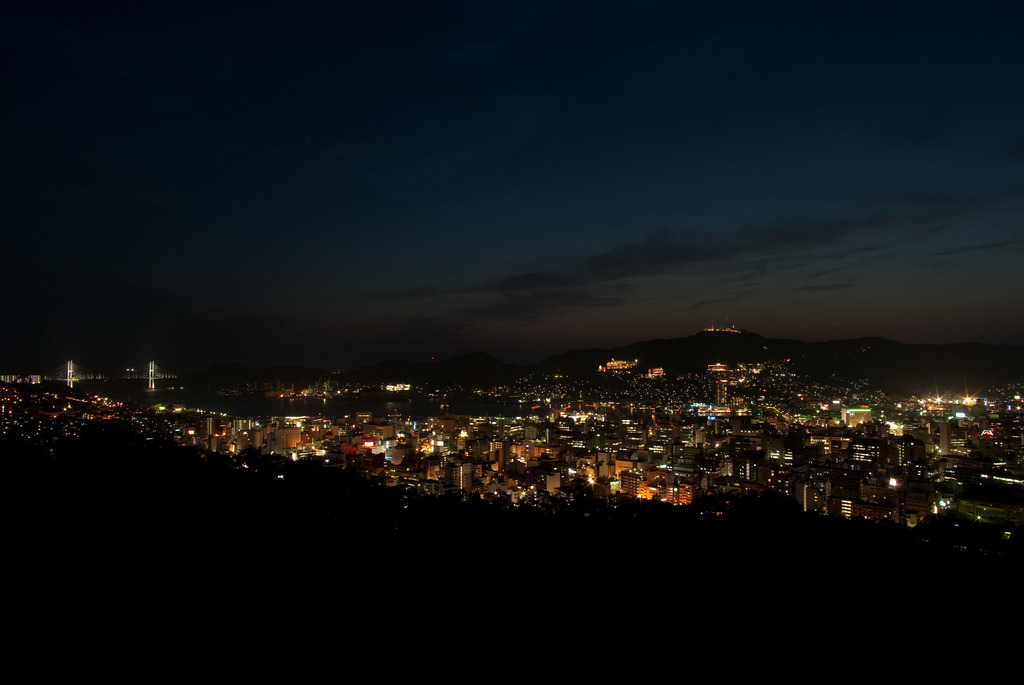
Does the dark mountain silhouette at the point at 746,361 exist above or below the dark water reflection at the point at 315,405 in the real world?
above

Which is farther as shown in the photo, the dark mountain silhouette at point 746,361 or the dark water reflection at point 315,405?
the dark mountain silhouette at point 746,361

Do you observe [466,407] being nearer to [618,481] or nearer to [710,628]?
[618,481]

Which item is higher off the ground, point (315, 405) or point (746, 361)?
point (746, 361)

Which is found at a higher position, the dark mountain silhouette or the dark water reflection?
the dark mountain silhouette

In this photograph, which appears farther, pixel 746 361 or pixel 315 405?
pixel 746 361

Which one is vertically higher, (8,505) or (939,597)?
(8,505)

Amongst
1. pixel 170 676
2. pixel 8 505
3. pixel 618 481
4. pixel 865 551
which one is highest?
pixel 8 505

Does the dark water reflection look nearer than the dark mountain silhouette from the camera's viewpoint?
Yes

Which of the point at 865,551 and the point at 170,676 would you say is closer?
the point at 170,676

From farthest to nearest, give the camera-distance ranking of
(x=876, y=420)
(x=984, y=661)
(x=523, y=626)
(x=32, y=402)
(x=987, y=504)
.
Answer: (x=876, y=420) → (x=32, y=402) → (x=987, y=504) → (x=523, y=626) → (x=984, y=661)

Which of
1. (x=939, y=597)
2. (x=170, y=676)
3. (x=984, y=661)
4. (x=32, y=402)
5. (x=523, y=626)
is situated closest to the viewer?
(x=170, y=676)

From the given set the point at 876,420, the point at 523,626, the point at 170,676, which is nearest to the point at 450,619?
the point at 523,626
